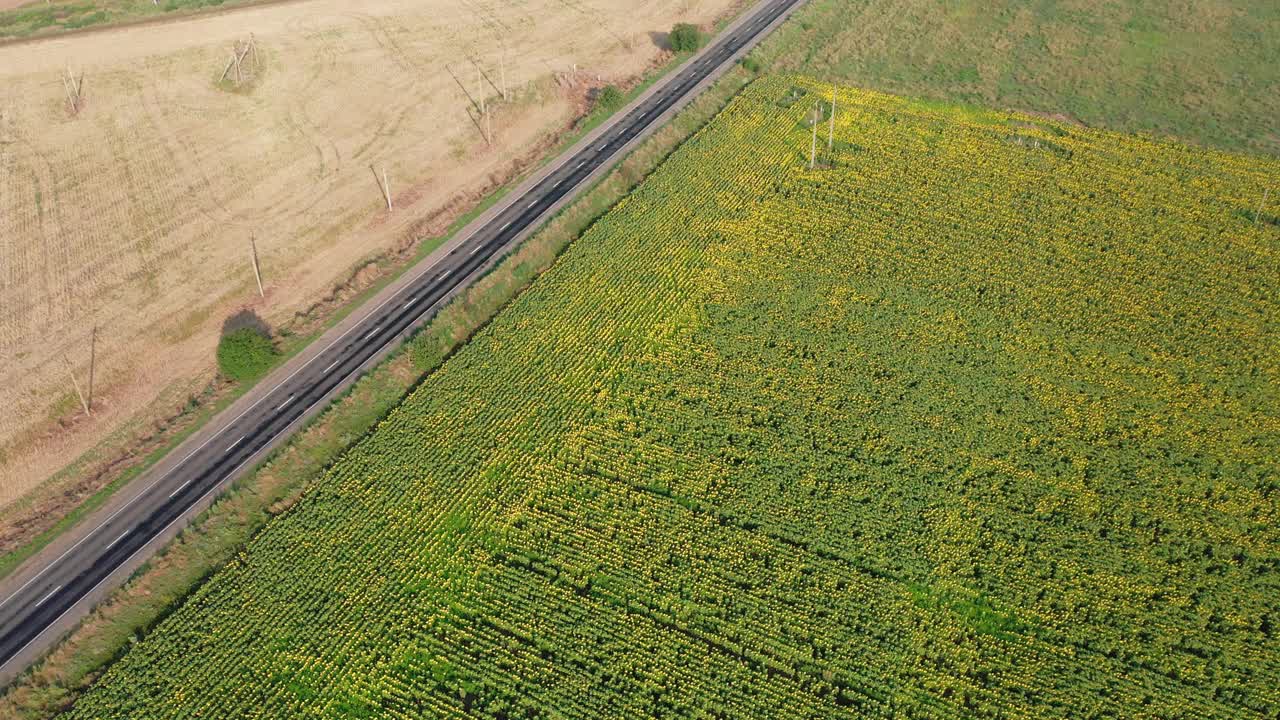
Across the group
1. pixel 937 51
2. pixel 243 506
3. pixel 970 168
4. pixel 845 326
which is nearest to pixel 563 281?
pixel 845 326

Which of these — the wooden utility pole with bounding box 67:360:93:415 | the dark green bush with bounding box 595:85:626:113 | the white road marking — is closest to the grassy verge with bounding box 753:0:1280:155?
the dark green bush with bounding box 595:85:626:113

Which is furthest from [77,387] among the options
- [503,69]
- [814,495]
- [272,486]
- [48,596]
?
[503,69]

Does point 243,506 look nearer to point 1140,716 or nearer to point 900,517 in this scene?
point 900,517

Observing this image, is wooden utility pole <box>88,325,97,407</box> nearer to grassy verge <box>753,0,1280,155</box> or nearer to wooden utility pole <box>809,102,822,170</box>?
wooden utility pole <box>809,102,822,170</box>

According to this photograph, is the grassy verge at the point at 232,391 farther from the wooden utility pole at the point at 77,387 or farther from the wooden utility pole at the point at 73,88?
the wooden utility pole at the point at 73,88

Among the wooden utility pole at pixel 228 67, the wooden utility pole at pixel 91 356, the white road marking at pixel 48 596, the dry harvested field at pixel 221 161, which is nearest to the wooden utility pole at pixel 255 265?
the dry harvested field at pixel 221 161

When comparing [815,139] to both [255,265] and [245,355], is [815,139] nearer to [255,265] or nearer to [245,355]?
[255,265]
